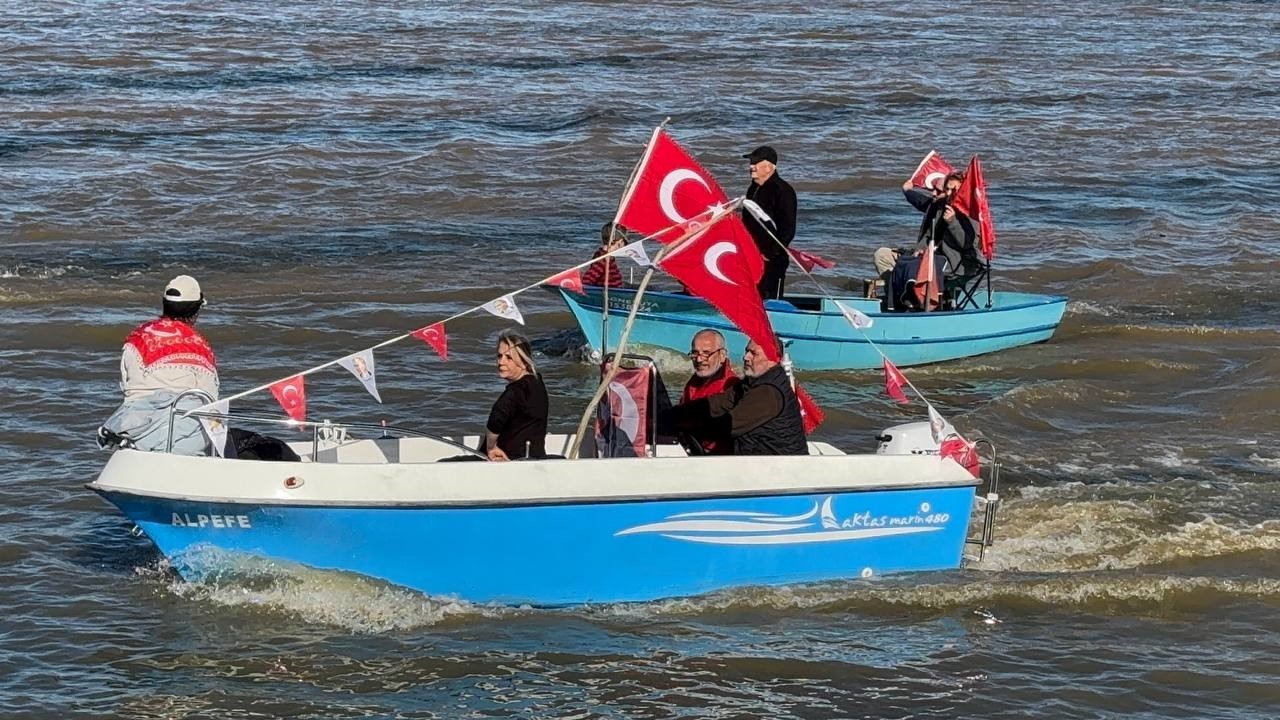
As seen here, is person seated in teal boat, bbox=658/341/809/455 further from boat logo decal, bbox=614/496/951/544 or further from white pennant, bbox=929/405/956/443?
white pennant, bbox=929/405/956/443

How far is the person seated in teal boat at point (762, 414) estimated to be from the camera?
392 inches

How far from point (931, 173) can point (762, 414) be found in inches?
297

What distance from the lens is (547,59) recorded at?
35.8 meters

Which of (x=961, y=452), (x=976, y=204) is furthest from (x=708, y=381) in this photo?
(x=976, y=204)

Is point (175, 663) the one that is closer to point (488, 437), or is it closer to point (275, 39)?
point (488, 437)

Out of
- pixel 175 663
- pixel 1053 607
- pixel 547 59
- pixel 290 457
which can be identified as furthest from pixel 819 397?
pixel 547 59

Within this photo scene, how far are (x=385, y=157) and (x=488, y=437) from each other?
15633 millimetres

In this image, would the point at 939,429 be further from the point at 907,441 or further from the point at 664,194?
the point at 664,194

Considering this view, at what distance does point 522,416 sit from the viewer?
9.88 metres

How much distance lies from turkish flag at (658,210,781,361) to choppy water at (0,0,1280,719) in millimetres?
1610

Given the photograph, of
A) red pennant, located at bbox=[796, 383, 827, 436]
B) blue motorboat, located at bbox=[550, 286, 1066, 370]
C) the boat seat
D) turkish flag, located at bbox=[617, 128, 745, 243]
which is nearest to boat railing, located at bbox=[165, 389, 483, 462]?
turkish flag, located at bbox=[617, 128, 745, 243]

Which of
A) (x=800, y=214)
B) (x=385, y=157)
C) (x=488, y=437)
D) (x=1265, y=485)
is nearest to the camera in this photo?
(x=488, y=437)

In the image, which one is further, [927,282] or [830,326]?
[927,282]

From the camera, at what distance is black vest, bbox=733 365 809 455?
9.97 m
